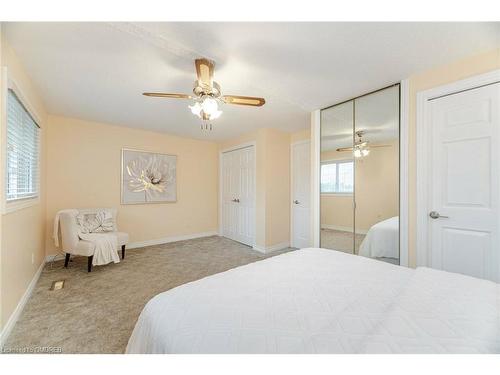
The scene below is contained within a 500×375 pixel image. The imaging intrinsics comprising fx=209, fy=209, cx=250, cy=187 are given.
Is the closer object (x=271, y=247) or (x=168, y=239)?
(x=271, y=247)

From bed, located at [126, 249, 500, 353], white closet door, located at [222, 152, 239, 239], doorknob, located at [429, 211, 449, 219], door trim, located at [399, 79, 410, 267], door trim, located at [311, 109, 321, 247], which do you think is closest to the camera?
bed, located at [126, 249, 500, 353]

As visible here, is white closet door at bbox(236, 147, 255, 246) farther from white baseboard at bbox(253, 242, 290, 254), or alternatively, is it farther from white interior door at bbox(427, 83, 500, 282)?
white interior door at bbox(427, 83, 500, 282)

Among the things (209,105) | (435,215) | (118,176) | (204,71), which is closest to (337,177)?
(435,215)

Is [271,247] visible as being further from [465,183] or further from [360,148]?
[465,183]

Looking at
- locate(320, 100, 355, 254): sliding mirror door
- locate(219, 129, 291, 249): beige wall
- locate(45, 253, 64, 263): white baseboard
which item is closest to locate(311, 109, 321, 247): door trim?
locate(320, 100, 355, 254): sliding mirror door

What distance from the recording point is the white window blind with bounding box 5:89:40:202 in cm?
174

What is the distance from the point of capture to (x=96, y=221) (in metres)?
3.19

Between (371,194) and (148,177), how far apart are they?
3.78m

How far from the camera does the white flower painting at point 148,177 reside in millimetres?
3844

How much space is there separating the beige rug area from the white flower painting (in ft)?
3.27

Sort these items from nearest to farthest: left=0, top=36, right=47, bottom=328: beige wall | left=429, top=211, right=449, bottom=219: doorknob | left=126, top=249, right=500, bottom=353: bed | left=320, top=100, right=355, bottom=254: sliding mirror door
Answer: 1. left=126, top=249, right=500, bottom=353: bed
2. left=0, top=36, right=47, bottom=328: beige wall
3. left=429, top=211, right=449, bottom=219: doorknob
4. left=320, top=100, right=355, bottom=254: sliding mirror door

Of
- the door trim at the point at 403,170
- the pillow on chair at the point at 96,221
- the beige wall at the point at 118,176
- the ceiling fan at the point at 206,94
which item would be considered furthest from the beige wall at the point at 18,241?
the door trim at the point at 403,170

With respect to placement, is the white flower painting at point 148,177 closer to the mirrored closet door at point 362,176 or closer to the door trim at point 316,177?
the door trim at point 316,177
